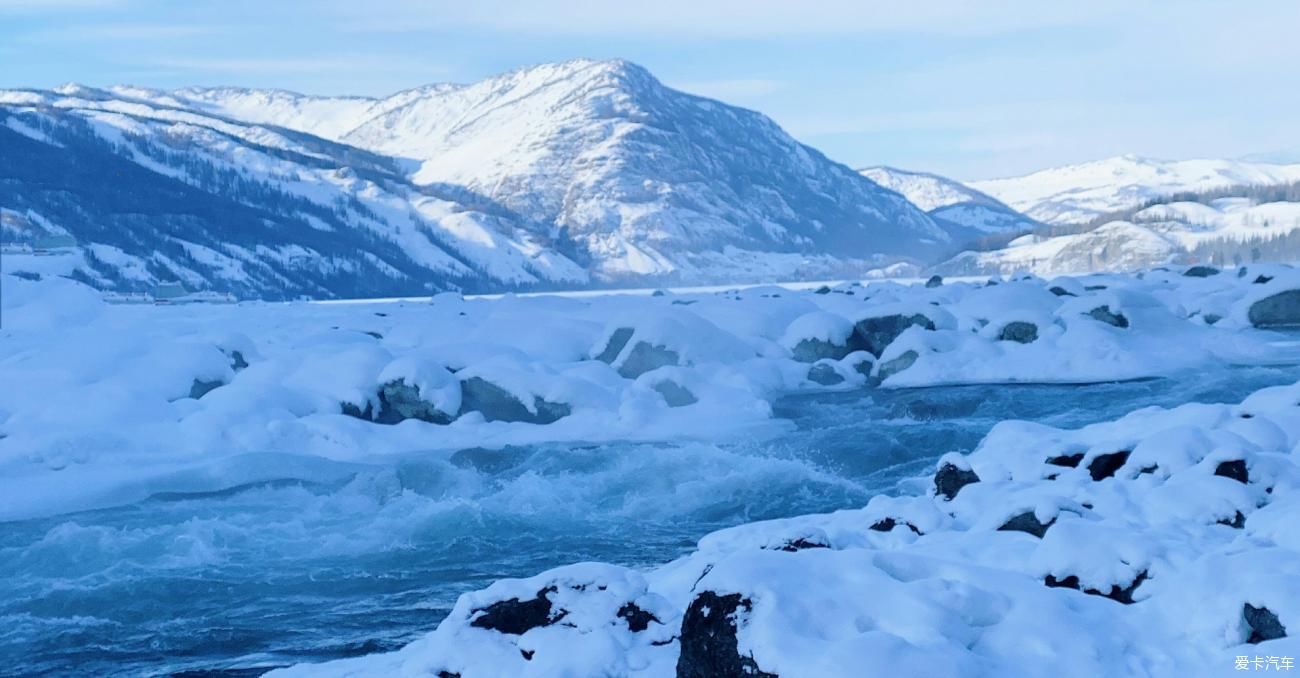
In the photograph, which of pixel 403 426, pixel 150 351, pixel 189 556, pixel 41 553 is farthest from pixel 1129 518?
pixel 150 351

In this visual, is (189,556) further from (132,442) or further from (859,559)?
(859,559)

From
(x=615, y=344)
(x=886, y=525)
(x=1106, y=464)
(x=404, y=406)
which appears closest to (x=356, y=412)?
(x=404, y=406)

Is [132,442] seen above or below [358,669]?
above

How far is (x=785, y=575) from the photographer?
693cm

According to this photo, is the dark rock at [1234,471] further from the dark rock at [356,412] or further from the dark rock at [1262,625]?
the dark rock at [356,412]

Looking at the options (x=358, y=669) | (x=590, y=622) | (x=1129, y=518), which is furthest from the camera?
(x=1129, y=518)

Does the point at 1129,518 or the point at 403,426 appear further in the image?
the point at 403,426

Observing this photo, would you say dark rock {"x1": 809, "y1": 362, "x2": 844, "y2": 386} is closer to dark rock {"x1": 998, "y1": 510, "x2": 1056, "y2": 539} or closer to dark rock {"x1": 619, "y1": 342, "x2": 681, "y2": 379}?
dark rock {"x1": 619, "y1": 342, "x2": 681, "y2": 379}

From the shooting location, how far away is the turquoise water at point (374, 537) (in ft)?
36.5

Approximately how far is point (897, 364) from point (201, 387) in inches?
600

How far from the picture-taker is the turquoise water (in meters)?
11.1

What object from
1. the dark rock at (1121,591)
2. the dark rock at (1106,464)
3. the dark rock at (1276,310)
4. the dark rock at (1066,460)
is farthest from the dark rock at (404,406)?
the dark rock at (1276,310)

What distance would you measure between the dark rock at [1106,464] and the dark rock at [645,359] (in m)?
15.1

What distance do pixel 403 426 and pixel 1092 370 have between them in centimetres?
1557
